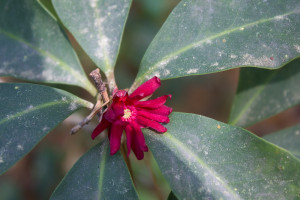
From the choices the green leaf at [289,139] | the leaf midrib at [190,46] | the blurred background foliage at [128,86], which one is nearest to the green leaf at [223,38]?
the leaf midrib at [190,46]

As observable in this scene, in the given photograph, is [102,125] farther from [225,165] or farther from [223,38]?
[223,38]

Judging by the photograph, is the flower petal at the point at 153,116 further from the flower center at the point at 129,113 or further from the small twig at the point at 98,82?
the small twig at the point at 98,82

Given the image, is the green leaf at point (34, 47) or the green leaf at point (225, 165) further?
the green leaf at point (34, 47)

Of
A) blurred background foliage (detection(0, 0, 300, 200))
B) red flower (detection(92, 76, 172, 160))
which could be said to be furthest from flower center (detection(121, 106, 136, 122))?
blurred background foliage (detection(0, 0, 300, 200))

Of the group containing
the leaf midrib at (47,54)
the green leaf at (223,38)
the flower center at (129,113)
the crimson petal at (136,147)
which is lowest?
the crimson petal at (136,147)

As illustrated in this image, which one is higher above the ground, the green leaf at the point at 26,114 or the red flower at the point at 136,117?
the green leaf at the point at 26,114

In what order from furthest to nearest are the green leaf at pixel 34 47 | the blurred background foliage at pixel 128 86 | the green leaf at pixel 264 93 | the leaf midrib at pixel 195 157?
1. the blurred background foliage at pixel 128 86
2. the green leaf at pixel 264 93
3. the green leaf at pixel 34 47
4. the leaf midrib at pixel 195 157
